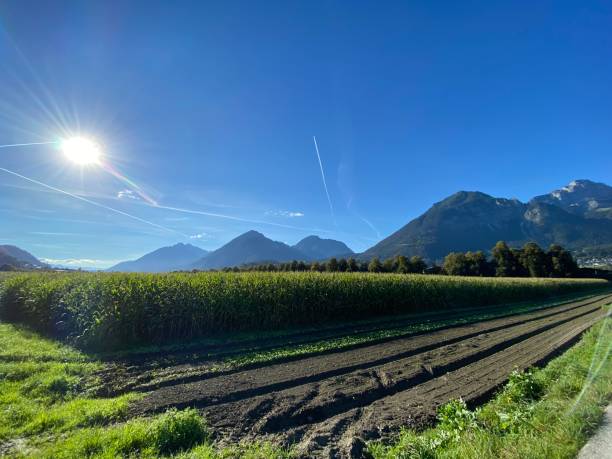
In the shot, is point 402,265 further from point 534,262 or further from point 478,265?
point 534,262

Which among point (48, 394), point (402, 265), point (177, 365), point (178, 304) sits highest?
point (402, 265)

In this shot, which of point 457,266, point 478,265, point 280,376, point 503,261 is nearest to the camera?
point 280,376

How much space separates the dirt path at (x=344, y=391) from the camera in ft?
17.1

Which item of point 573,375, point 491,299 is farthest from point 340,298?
point 491,299

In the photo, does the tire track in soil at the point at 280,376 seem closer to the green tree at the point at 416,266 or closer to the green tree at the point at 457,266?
the green tree at the point at 416,266

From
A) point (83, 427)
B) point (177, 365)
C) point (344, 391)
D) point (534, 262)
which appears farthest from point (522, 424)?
point (534, 262)

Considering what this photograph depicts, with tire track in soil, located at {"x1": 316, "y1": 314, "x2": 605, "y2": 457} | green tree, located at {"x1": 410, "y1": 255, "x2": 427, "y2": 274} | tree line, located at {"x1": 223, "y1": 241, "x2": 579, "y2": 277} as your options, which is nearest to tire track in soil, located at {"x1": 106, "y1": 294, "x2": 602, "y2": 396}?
tire track in soil, located at {"x1": 316, "y1": 314, "x2": 605, "y2": 457}

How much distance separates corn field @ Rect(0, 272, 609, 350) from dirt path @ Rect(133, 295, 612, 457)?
5.48m

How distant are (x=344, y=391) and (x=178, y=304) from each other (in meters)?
8.56

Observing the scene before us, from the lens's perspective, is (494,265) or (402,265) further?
(494,265)

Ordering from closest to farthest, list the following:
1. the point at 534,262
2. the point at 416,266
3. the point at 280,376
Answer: the point at 280,376, the point at 416,266, the point at 534,262

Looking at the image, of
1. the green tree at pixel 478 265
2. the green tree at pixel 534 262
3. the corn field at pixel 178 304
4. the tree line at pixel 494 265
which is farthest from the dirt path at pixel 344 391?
the green tree at pixel 534 262

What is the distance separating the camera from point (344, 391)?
679 centimetres

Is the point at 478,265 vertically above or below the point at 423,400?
above
